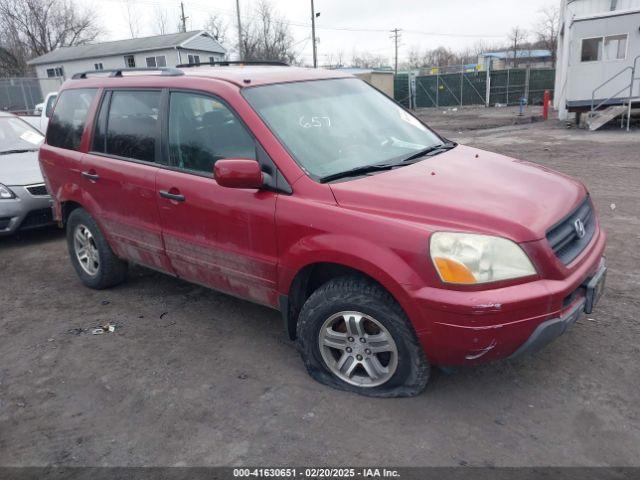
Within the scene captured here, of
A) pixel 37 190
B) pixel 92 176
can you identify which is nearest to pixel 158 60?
pixel 37 190

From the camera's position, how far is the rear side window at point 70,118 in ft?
15.7

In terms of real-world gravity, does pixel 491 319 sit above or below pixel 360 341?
above

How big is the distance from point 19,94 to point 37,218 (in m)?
26.1

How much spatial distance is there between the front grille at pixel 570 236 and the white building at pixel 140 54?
114ft

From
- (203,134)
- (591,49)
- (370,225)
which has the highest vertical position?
(591,49)

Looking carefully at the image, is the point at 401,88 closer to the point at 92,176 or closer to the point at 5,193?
the point at 5,193

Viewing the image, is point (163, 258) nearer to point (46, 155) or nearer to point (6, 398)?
point (6, 398)

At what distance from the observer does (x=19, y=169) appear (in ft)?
22.5

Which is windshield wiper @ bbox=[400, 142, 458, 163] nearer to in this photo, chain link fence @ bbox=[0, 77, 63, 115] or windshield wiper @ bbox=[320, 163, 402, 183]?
windshield wiper @ bbox=[320, 163, 402, 183]

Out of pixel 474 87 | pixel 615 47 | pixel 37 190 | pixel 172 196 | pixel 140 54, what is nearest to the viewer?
pixel 172 196

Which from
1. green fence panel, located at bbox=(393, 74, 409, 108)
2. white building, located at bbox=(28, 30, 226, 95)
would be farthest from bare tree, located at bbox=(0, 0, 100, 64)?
green fence panel, located at bbox=(393, 74, 409, 108)

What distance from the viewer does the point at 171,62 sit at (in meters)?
37.1

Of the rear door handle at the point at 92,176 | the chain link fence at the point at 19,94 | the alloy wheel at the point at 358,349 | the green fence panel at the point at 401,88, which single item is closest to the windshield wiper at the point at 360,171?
the alloy wheel at the point at 358,349

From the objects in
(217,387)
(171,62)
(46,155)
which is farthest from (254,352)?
(171,62)
